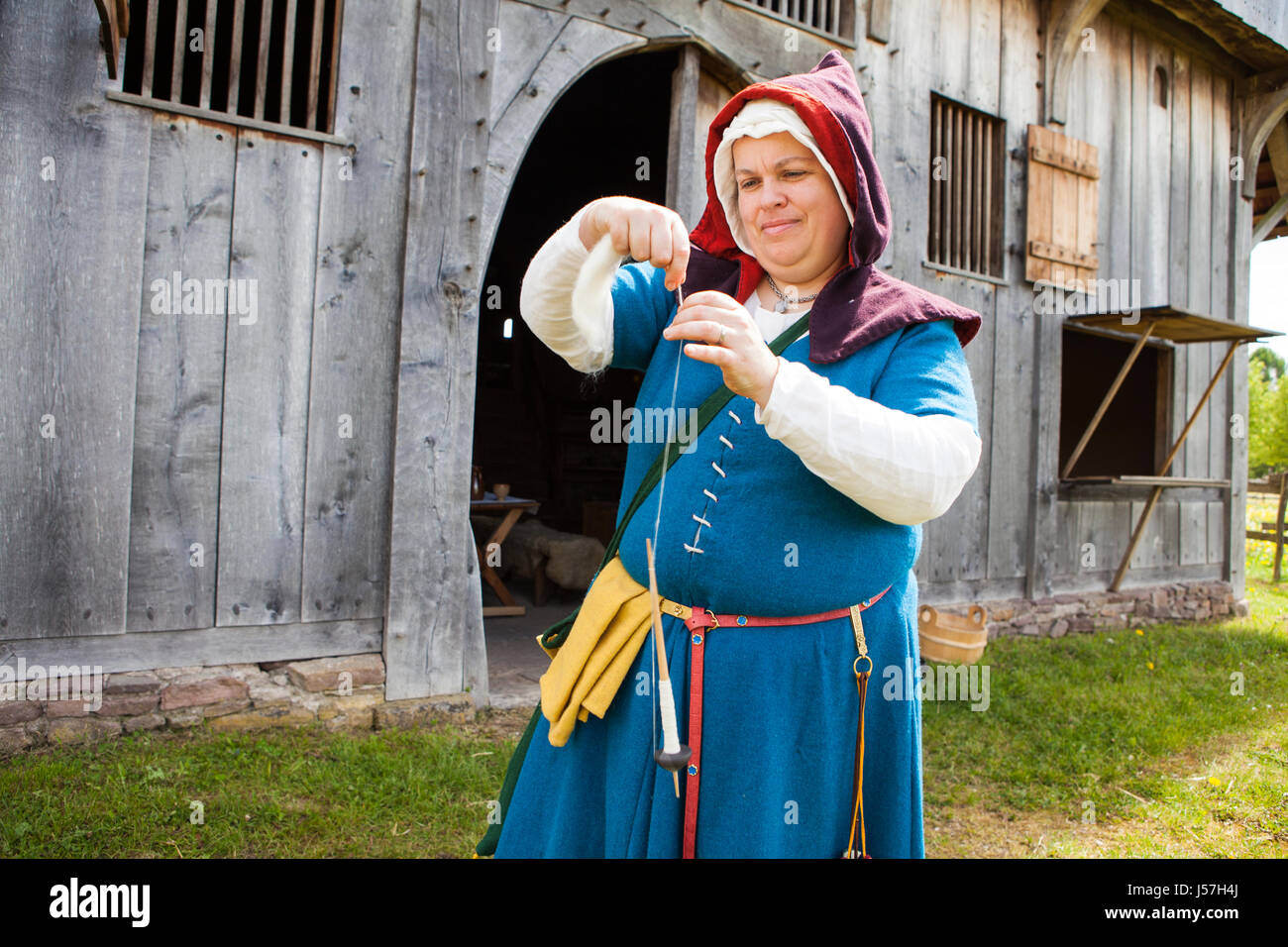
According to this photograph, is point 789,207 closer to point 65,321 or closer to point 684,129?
point 65,321

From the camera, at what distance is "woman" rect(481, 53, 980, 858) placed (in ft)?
4.81

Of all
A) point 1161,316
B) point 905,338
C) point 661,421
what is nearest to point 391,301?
point 661,421

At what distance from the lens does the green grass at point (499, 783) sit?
2928 mm

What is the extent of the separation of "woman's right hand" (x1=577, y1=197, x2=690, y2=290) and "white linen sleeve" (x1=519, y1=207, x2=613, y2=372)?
0.04m

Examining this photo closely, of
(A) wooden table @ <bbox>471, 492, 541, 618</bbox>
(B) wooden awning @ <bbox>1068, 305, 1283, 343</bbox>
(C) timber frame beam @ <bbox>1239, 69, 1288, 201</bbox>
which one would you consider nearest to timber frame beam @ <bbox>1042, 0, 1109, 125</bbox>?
(B) wooden awning @ <bbox>1068, 305, 1283, 343</bbox>

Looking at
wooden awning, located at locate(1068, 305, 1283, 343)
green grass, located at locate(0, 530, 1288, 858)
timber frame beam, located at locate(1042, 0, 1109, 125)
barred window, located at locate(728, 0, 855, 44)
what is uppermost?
timber frame beam, located at locate(1042, 0, 1109, 125)

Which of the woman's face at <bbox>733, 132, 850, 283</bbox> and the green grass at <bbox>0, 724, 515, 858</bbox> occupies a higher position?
the woman's face at <bbox>733, 132, 850, 283</bbox>

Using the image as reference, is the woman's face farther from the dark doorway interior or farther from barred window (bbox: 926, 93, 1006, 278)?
the dark doorway interior

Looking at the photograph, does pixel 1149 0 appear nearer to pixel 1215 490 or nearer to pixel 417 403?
pixel 1215 490

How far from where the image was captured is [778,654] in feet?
4.92

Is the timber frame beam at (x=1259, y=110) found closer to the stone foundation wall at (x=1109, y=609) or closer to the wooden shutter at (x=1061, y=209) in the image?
the wooden shutter at (x=1061, y=209)

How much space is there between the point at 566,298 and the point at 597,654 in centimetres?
63

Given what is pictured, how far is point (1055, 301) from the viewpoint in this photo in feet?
22.2

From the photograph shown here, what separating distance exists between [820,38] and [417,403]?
3304mm
